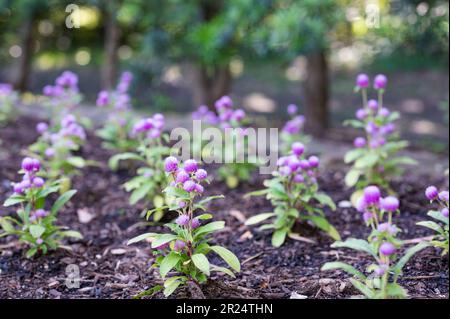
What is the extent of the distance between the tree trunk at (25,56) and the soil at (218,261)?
4830mm

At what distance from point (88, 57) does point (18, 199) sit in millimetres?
8530

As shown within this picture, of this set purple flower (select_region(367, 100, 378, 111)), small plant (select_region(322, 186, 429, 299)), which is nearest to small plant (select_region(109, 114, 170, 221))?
purple flower (select_region(367, 100, 378, 111))

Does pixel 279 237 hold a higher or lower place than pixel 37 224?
lower

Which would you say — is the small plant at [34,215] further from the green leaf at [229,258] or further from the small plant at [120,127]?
the small plant at [120,127]

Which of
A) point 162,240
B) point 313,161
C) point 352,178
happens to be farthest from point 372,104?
point 162,240

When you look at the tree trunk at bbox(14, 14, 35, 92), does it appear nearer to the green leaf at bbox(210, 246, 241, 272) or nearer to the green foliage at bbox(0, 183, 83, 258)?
the green foliage at bbox(0, 183, 83, 258)

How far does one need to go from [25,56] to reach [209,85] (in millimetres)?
3325

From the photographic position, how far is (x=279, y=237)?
3219 mm

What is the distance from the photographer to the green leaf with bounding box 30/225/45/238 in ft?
9.29

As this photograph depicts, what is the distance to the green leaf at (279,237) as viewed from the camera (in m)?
3.19

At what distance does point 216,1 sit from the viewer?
6.86 m

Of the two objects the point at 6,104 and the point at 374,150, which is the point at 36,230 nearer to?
the point at 374,150

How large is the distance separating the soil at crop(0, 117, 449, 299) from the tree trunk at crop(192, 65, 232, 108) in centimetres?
280
